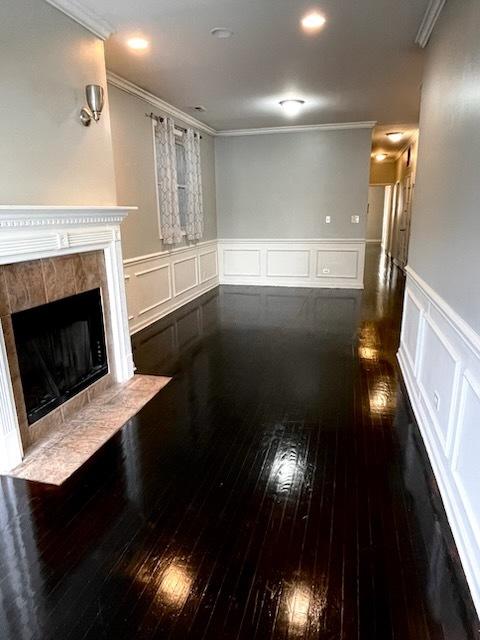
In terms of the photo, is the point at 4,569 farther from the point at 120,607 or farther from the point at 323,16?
the point at 323,16

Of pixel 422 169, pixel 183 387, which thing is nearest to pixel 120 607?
pixel 183 387

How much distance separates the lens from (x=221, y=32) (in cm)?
320

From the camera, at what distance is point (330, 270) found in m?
7.36

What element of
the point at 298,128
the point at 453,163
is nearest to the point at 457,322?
the point at 453,163

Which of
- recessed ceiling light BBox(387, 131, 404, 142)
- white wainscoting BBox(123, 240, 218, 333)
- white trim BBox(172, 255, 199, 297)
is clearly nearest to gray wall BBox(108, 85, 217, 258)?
white wainscoting BBox(123, 240, 218, 333)

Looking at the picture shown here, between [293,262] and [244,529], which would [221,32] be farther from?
[293,262]

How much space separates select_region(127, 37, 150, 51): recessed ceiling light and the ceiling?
0.05 m

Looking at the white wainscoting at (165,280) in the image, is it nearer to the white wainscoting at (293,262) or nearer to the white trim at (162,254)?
the white trim at (162,254)

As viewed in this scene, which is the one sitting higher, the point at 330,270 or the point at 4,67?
the point at 4,67

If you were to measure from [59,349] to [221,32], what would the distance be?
2.77m

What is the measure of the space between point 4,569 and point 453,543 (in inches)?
75.8

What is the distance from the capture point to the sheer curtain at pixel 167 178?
17.0 feet

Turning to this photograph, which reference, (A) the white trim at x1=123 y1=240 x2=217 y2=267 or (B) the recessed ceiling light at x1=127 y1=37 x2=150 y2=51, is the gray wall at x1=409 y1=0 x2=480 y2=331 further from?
(A) the white trim at x1=123 y1=240 x2=217 y2=267

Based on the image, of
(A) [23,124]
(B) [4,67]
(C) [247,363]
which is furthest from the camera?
(C) [247,363]
